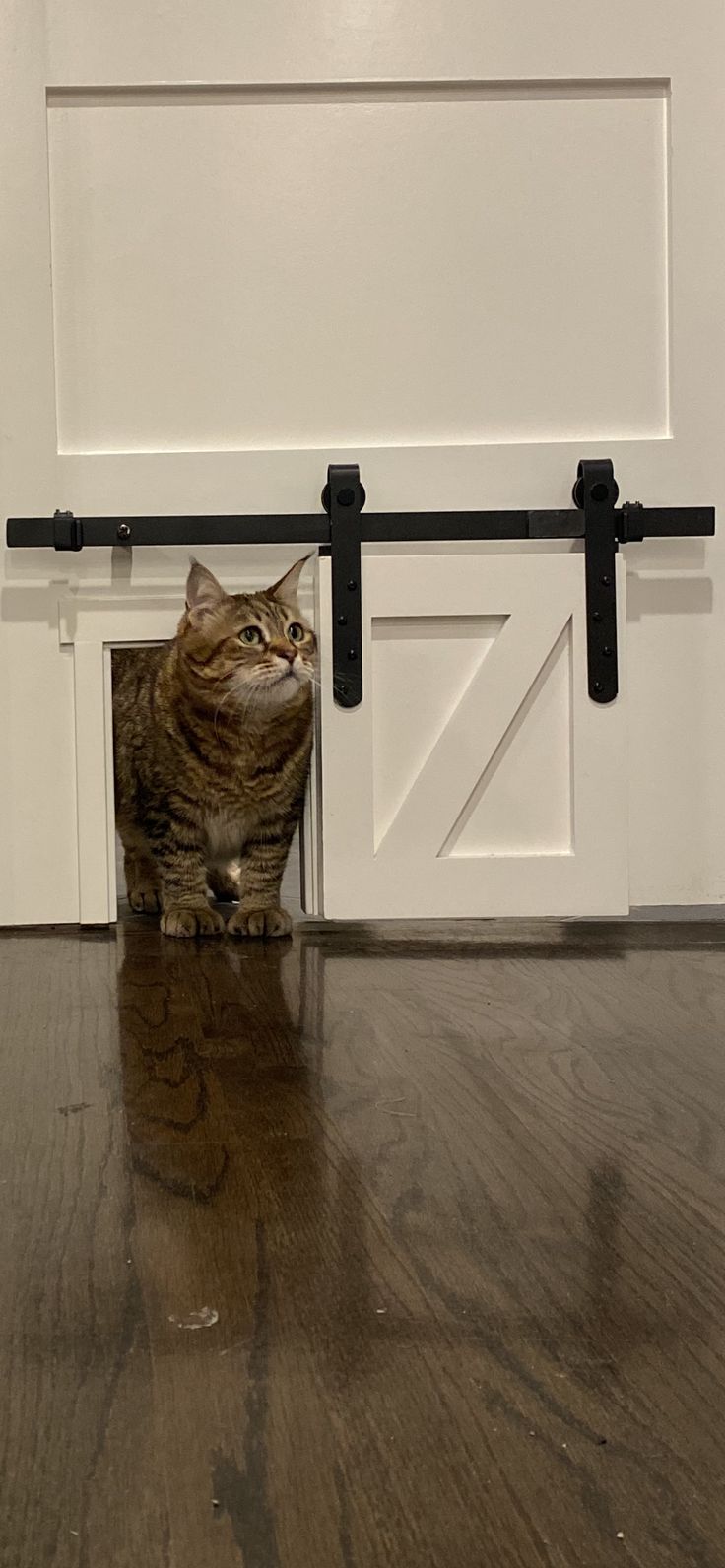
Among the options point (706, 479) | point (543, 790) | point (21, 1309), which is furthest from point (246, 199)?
point (21, 1309)

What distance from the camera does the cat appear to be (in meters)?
2.60

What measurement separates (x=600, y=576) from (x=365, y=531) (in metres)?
0.43

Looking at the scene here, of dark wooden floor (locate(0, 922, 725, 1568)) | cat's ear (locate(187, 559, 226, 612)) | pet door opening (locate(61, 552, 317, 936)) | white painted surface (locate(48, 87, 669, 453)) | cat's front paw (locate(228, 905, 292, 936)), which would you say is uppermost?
white painted surface (locate(48, 87, 669, 453))

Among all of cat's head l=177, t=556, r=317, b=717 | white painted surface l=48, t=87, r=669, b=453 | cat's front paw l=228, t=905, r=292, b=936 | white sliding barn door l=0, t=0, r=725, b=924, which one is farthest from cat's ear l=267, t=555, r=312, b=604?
cat's front paw l=228, t=905, r=292, b=936

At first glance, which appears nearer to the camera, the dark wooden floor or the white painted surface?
the dark wooden floor

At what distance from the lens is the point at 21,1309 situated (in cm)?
96

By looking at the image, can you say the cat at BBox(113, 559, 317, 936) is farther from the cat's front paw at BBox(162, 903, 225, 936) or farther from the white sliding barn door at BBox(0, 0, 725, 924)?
the white sliding barn door at BBox(0, 0, 725, 924)

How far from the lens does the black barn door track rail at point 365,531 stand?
265cm

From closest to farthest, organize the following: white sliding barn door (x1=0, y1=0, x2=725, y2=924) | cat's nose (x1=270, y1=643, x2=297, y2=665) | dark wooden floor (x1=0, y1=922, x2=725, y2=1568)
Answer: dark wooden floor (x1=0, y1=922, x2=725, y2=1568) → cat's nose (x1=270, y1=643, x2=297, y2=665) → white sliding barn door (x1=0, y1=0, x2=725, y2=924)

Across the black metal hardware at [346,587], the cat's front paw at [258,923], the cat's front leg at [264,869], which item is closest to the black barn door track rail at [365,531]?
the black metal hardware at [346,587]

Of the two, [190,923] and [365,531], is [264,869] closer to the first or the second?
[190,923]

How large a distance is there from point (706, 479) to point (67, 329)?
1.22 metres

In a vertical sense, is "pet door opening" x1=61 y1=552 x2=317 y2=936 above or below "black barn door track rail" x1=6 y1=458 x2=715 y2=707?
below

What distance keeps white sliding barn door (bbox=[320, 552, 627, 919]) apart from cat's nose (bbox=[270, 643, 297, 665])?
0.33ft
